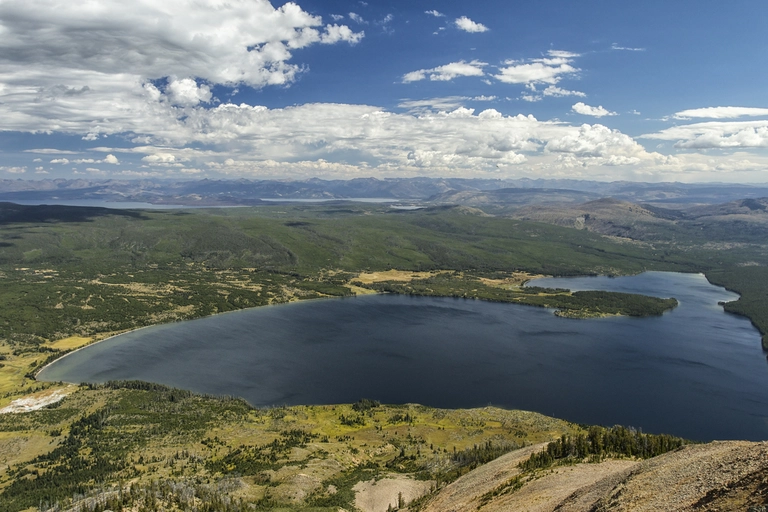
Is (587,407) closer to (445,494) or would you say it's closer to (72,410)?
(445,494)

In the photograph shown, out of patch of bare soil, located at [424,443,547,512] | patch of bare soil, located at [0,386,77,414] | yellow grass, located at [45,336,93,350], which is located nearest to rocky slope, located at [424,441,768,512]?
patch of bare soil, located at [424,443,547,512]

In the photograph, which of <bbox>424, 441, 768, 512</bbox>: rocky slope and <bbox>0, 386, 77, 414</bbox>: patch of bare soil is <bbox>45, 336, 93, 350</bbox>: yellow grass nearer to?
<bbox>0, 386, 77, 414</bbox>: patch of bare soil

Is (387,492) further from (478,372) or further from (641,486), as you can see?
(478,372)

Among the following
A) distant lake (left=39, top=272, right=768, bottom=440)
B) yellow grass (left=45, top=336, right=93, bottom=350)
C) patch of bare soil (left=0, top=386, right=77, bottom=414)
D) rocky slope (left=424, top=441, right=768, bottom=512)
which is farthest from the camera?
yellow grass (left=45, top=336, right=93, bottom=350)

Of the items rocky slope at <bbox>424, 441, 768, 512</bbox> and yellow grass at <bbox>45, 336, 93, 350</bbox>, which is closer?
rocky slope at <bbox>424, 441, 768, 512</bbox>

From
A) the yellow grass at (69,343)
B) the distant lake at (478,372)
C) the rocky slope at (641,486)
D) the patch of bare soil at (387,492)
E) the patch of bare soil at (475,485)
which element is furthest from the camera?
the yellow grass at (69,343)

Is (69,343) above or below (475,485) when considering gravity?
below

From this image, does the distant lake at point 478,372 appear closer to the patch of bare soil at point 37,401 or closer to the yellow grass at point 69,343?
the yellow grass at point 69,343

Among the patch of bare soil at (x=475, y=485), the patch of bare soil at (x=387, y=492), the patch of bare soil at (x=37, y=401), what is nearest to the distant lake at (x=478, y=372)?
the patch of bare soil at (x=37, y=401)

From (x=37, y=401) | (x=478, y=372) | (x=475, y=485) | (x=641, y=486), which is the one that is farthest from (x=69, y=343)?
(x=641, y=486)

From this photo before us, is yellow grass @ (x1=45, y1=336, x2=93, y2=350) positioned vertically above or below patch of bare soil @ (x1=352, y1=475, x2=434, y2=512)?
below

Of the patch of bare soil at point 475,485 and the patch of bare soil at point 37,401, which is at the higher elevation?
the patch of bare soil at point 475,485

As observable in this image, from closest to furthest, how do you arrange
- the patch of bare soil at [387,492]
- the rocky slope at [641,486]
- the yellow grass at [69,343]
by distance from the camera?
the rocky slope at [641,486] → the patch of bare soil at [387,492] → the yellow grass at [69,343]
